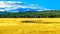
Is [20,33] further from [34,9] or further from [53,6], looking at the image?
[53,6]

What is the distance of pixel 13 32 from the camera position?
1129mm

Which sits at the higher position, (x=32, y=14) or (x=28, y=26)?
(x=32, y=14)

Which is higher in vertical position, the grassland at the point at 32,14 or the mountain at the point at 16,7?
the mountain at the point at 16,7

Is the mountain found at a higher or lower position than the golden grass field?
higher

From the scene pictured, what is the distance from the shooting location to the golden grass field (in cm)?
113

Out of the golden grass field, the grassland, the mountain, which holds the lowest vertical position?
the golden grass field

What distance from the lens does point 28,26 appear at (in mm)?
1156

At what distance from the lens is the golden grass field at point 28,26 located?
3.71ft

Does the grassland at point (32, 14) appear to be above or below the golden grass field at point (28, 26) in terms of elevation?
above

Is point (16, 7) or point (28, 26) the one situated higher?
point (16, 7)

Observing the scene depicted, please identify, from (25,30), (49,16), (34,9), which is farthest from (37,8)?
(25,30)

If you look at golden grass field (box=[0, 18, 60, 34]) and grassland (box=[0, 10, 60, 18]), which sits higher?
grassland (box=[0, 10, 60, 18])

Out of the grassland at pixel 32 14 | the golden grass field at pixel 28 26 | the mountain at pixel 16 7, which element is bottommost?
the golden grass field at pixel 28 26

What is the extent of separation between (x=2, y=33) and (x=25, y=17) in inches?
10.4
